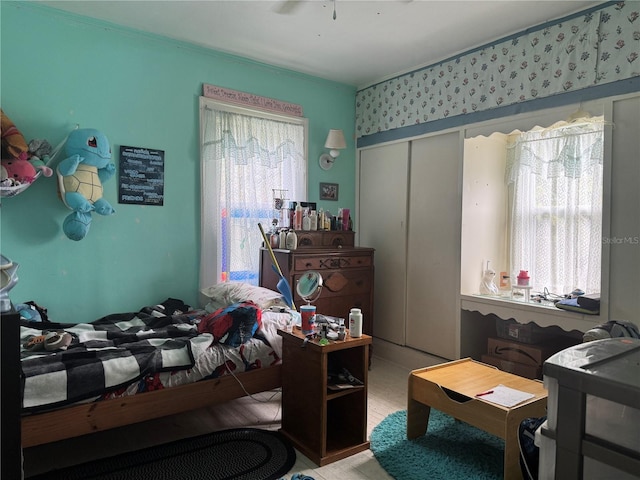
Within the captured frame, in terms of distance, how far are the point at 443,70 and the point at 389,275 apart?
71.2 inches

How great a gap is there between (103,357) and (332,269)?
6.26ft

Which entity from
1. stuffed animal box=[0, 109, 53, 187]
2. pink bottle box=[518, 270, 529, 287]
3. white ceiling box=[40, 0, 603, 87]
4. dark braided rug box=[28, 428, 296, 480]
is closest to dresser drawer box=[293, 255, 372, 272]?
pink bottle box=[518, 270, 529, 287]

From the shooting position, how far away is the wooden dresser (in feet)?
11.5

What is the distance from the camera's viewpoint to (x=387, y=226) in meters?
4.10

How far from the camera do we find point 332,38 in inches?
129

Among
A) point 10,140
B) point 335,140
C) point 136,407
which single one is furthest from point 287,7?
point 136,407

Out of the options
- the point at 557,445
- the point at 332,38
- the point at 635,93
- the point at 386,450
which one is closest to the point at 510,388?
the point at 386,450

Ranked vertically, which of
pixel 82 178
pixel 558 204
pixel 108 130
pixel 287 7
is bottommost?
pixel 558 204

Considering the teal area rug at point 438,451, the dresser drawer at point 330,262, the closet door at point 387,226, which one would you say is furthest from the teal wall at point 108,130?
the teal area rug at point 438,451

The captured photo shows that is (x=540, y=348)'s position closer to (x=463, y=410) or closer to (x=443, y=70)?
(x=463, y=410)

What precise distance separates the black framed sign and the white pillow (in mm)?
773

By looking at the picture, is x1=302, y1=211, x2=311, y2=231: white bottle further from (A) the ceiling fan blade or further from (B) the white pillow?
(A) the ceiling fan blade

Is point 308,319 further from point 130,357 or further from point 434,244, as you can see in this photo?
point 434,244

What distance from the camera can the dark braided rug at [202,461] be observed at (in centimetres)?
211
